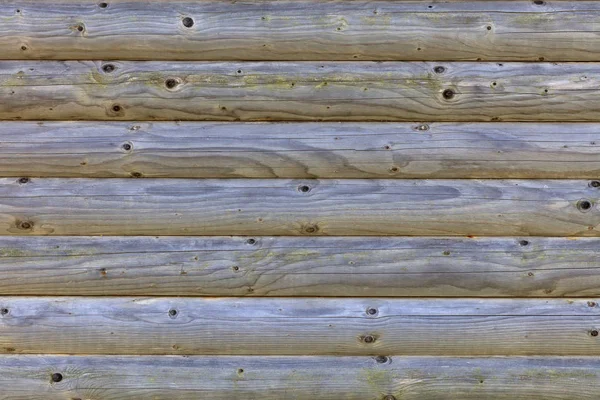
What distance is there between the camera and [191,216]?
7.72ft

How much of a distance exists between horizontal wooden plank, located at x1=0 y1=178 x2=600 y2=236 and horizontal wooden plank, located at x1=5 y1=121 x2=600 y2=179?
0.20ft

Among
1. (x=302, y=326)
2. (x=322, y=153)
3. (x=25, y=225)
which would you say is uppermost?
(x=322, y=153)

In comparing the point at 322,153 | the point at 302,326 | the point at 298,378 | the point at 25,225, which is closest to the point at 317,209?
the point at 322,153

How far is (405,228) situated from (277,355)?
2.39 ft

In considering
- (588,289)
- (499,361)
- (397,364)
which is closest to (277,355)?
(397,364)

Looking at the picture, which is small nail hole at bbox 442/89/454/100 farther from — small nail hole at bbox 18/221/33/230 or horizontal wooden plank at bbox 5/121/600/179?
small nail hole at bbox 18/221/33/230

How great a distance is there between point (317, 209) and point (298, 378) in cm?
68

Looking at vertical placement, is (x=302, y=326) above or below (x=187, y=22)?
below

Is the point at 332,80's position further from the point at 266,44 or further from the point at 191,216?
the point at 191,216

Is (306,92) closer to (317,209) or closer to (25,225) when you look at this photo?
(317,209)

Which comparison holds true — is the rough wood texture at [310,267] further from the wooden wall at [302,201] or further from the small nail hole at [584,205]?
the small nail hole at [584,205]

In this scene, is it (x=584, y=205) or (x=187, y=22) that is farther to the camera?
(x=187, y=22)

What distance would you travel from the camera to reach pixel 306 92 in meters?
2.40

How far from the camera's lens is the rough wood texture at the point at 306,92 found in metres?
2.39
